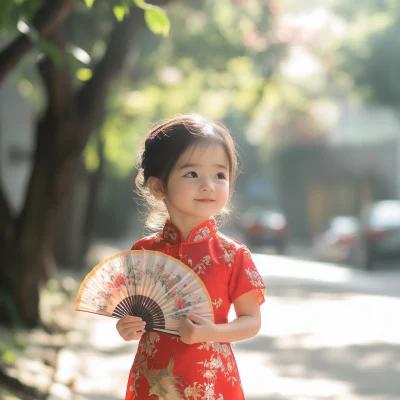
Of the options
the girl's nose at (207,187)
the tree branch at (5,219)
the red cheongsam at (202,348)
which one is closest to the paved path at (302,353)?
the tree branch at (5,219)

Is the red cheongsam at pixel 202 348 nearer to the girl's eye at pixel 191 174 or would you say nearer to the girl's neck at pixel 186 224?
the girl's neck at pixel 186 224

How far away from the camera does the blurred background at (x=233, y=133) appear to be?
8055 mm

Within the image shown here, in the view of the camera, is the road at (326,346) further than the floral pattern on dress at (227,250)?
Yes

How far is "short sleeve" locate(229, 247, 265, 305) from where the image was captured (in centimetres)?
314

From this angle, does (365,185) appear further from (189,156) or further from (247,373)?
(189,156)

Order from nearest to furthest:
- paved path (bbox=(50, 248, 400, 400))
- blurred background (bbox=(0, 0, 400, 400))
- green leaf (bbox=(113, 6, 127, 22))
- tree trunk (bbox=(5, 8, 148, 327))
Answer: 1. green leaf (bbox=(113, 6, 127, 22))
2. paved path (bbox=(50, 248, 400, 400))
3. blurred background (bbox=(0, 0, 400, 400))
4. tree trunk (bbox=(5, 8, 148, 327))

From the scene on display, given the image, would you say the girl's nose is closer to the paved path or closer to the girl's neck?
the girl's neck

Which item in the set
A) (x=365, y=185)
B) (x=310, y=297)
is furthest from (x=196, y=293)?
(x=365, y=185)

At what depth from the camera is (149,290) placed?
3045mm

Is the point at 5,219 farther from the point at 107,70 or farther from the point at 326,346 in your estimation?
the point at 326,346

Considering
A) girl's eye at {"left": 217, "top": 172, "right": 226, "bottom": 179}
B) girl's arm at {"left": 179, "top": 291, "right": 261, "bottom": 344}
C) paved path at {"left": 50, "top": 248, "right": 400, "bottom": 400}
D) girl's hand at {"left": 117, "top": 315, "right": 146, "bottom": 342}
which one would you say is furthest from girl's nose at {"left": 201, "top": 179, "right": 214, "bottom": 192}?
paved path at {"left": 50, "top": 248, "right": 400, "bottom": 400}

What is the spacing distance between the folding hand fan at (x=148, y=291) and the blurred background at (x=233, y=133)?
0.81 m

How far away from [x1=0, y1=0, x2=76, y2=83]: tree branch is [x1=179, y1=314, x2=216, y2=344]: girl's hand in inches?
148

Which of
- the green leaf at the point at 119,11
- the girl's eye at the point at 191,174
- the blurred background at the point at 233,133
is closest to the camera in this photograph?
the girl's eye at the point at 191,174
